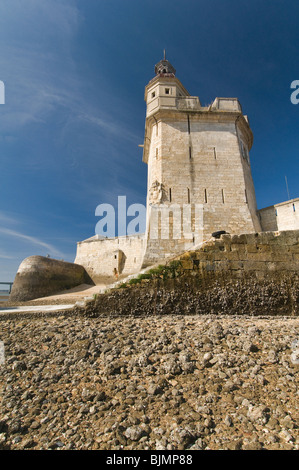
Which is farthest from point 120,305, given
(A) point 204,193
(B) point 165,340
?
(A) point 204,193

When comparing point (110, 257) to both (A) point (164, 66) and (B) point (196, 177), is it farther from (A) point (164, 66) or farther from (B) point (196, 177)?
(A) point (164, 66)

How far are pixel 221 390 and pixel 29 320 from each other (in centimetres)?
468

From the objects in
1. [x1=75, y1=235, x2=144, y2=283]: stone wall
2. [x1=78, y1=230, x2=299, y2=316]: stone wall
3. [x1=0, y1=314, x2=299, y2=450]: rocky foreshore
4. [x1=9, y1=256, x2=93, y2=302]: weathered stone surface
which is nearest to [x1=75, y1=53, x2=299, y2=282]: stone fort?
[x1=78, y1=230, x2=299, y2=316]: stone wall

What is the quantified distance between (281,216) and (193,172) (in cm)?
462

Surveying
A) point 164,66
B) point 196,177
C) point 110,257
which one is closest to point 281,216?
point 196,177

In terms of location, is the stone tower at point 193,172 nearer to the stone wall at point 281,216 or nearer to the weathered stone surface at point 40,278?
the stone wall at point 281,216

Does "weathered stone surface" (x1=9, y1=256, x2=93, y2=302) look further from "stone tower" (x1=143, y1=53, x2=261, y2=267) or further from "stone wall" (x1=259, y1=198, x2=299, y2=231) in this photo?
"stone wall" (x1=259, y1=198, x2=299, y2=231)

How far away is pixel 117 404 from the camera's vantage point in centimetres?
236

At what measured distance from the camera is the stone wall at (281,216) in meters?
9.62

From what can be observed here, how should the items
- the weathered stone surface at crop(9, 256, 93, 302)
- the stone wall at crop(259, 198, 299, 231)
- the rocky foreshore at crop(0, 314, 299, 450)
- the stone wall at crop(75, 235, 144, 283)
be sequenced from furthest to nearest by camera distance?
1. the stone wall at crop(75, 235, 144, 283)
2. the weathered stone surface at crop(9, 256, 93, 302)
3. the stone wall at crop(259, 198, 299, 231)
4. the rocky foreshore at crop(0, 314, 299, 450)

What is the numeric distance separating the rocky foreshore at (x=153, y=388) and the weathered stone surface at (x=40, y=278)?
574 inches

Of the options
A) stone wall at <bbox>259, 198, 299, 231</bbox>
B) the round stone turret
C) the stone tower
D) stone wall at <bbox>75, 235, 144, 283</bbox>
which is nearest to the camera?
the stone tower

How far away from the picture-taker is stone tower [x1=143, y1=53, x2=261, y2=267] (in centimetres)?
898

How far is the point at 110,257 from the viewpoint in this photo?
21750 mm
